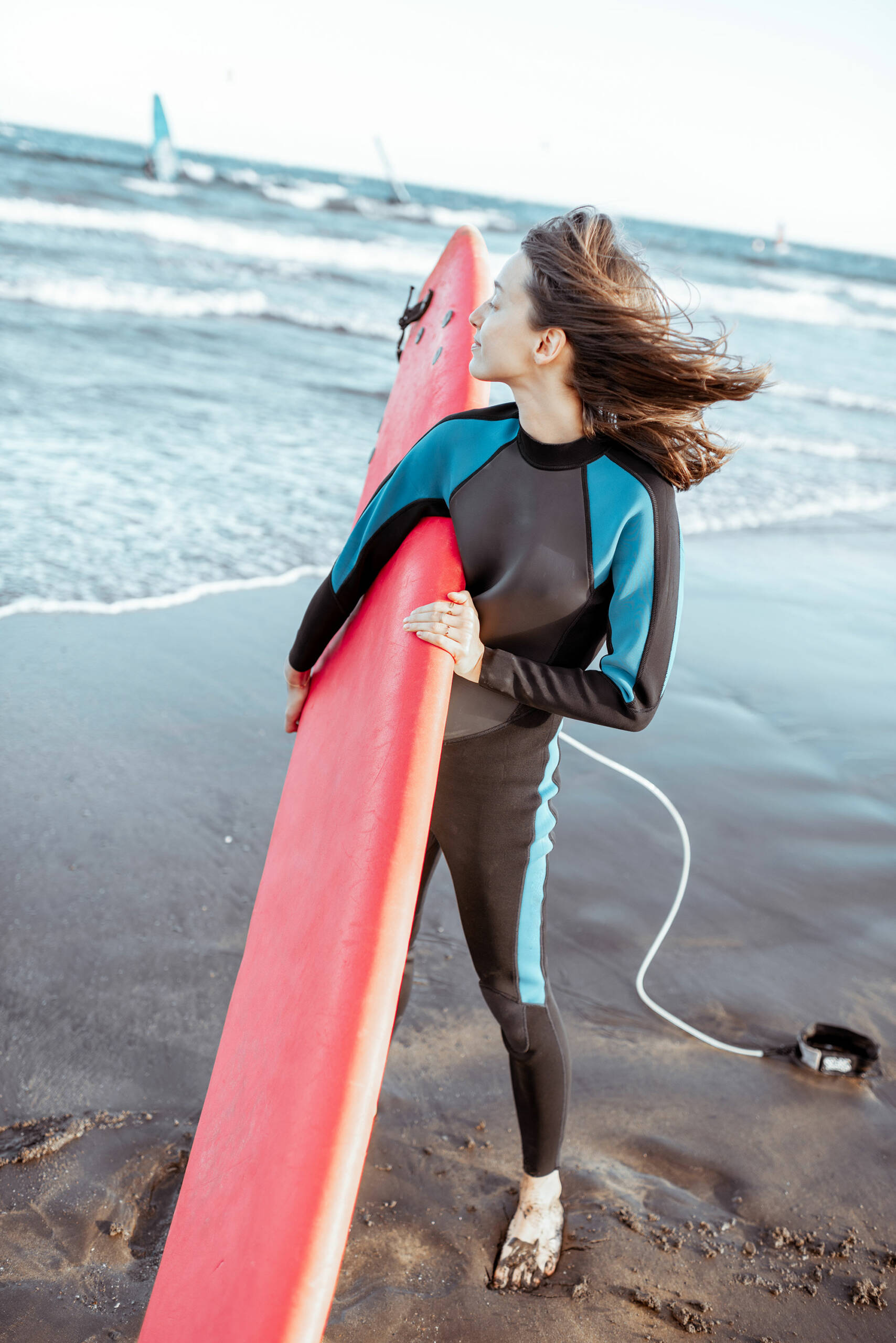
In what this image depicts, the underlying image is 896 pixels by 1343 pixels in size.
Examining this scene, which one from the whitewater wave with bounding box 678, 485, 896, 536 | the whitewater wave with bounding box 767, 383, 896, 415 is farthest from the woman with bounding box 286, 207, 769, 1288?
the whitewater wave with bounding box 767, 383, 896, 415

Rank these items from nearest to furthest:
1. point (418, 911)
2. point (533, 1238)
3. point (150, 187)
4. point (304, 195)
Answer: point (533, 1238) → point (418, 911) → point (150, 187) → point (304, 195)

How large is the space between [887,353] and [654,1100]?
17.6m

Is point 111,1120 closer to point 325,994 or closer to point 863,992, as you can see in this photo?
point 325,994

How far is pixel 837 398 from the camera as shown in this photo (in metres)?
11.8

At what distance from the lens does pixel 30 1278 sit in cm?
167

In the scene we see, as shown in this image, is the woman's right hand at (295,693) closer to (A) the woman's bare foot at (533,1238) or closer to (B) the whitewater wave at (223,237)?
(A) the woman's bare foot at (533,1238)

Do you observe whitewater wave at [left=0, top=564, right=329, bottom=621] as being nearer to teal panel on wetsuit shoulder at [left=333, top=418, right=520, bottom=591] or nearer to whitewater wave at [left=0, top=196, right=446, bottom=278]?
teal panel on wetsuit shoulder at [left=333, top=418, right=520, bottom=591]

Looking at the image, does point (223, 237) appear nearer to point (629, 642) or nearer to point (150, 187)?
point (150, 187)

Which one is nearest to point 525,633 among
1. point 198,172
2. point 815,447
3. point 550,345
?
point 550,345

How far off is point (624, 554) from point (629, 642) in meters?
0.14

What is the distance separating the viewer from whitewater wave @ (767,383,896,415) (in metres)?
11.4

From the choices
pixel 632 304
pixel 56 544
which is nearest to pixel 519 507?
pixel 632 304

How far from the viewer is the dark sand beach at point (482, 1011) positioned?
179 cm

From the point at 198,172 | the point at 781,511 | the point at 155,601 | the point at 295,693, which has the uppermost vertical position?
the point at 198,172
